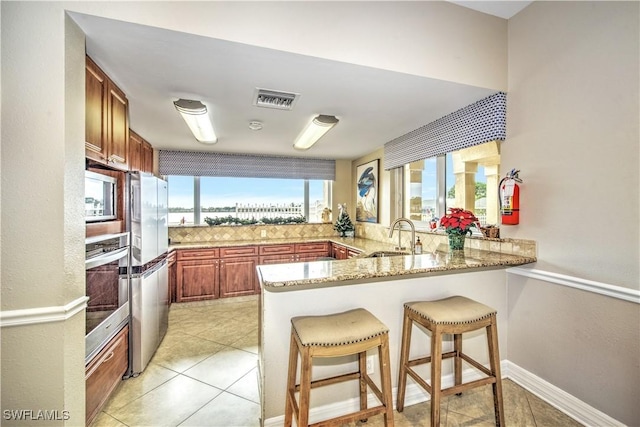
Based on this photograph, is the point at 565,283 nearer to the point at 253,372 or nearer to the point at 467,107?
the point at 467,107

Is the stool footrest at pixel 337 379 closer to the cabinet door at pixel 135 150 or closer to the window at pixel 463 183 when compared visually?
the window at pixel 463 183

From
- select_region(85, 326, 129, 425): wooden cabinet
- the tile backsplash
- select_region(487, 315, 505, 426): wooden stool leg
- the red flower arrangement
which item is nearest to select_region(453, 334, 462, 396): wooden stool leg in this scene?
select_region(487, 315, 505, 426): wooden stool leg

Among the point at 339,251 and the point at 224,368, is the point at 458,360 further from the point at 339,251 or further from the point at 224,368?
the point at 339,251

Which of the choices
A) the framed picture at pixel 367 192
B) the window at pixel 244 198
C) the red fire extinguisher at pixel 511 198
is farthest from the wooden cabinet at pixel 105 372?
the framed picture at pixel 367 192

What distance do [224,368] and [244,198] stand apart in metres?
2.95

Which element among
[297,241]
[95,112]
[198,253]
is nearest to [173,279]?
[198,253]

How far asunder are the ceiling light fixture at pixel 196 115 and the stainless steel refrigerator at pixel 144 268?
637mm

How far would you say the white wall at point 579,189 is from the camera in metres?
1.51

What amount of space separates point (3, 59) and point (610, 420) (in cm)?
369

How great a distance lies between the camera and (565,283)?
181cm

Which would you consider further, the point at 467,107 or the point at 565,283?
the point at 467,107

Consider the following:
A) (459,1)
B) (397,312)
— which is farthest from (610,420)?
(459,1)

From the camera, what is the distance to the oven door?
1604 mm

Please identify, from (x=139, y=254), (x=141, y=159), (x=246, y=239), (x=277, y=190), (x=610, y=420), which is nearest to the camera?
(x=610, y=420)
